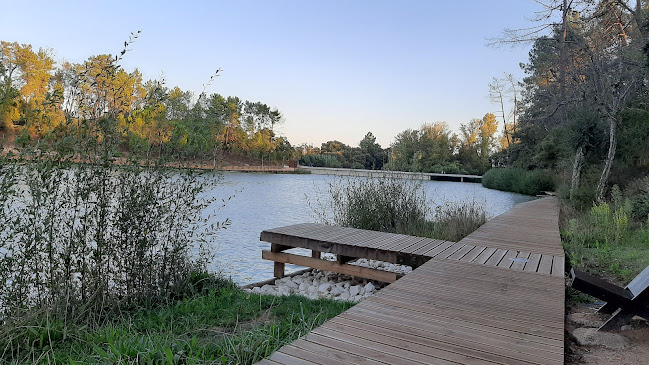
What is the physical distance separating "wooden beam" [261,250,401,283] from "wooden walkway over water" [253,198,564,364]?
74 cm

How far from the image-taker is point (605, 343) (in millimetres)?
2641

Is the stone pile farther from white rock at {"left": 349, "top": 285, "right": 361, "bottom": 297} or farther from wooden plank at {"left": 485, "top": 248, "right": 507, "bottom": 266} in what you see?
wooden plank at {"left": 485, "top": 248, "right": 507, "bottom": 266}

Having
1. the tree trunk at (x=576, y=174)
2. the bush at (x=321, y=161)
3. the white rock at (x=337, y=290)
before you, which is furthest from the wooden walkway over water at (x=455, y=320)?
the bush at (x=321, y=161)

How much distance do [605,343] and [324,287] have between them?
307cm

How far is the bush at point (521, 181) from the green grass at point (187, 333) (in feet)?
72.5

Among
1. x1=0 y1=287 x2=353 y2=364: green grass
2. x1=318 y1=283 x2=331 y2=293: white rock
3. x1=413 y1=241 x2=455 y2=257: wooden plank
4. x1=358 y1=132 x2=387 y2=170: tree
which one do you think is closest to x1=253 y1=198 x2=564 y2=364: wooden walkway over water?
x1=413 y1=241 x2=455 y2=257: wooden plank

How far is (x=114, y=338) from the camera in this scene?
270cm

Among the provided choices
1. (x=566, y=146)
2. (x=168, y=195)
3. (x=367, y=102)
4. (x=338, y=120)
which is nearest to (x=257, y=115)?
(x=338, y=120)

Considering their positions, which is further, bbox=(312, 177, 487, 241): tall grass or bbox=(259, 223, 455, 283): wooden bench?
bbox=(312, 177, 487, 241): tall grass

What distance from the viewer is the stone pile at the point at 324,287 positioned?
16.0ft

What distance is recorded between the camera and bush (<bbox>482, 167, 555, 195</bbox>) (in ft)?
75.4

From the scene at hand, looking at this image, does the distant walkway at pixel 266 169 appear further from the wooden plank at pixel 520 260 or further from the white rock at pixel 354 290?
the wooden plank at pixel 520 260

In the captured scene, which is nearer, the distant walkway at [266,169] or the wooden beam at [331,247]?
the wooden beam at [331,247]

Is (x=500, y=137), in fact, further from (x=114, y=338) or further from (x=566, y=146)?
(x=114, y=338)
